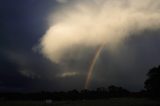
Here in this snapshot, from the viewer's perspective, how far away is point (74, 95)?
172 m

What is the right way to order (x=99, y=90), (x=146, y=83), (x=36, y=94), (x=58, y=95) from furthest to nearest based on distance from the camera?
(x=99, y=90) < (x=36, y=94) < (x=58, y=95) < (x=146, y=83)

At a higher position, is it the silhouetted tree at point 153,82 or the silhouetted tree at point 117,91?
the silhouetted tree at point 117,91

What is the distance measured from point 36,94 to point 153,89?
2870 inches

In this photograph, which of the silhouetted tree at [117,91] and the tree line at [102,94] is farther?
the silhouetted tree at [117,91]

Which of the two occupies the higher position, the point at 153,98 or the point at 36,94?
the point at 36,94

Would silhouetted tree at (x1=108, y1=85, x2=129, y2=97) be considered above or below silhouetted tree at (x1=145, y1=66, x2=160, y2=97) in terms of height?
above

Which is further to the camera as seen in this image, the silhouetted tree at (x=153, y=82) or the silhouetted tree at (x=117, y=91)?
the silhouetted tree at (x=117, y=91)

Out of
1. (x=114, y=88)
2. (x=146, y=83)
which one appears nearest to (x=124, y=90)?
(x=114, y=88)

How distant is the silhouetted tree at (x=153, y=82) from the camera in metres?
133

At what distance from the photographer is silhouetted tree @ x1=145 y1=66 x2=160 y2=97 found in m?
133

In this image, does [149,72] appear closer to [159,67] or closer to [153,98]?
[159,67]

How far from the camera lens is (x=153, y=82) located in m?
136

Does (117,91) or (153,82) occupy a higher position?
(117,91)

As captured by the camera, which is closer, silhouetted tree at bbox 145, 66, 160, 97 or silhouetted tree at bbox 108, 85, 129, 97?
silhouetted tree at bbox 145, 66, 160, 97
